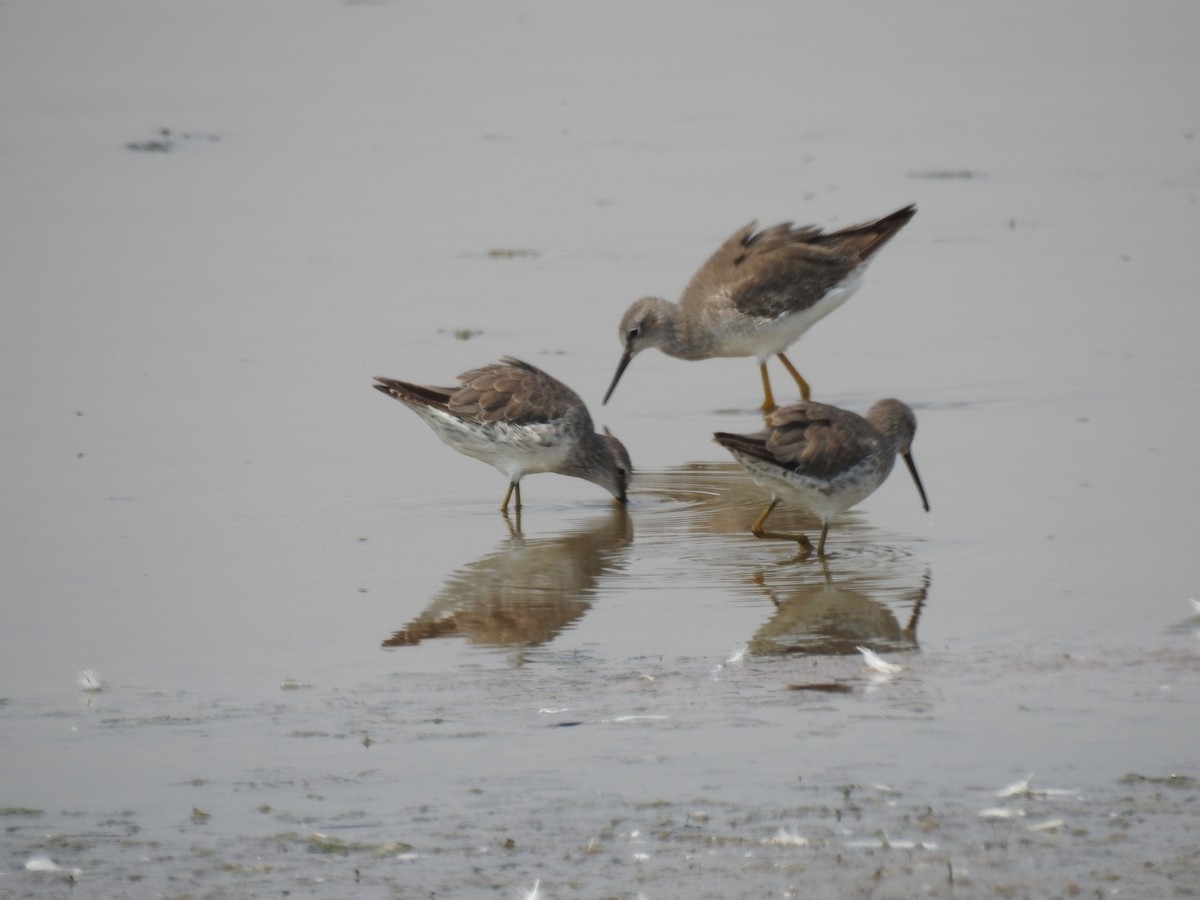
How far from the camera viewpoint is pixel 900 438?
9.40 m

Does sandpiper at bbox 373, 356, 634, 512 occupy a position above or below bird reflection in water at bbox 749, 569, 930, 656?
above

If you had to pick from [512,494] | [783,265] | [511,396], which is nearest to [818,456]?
[511,396]

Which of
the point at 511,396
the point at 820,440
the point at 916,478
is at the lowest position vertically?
the point at 916,478

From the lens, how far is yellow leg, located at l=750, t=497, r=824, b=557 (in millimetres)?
9094

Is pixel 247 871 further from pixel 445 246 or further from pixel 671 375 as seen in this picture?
pixel 445 246

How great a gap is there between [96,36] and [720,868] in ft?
68.8

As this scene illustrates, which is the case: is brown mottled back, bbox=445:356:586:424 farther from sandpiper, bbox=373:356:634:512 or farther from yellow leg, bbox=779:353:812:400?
yellow leg, bbox=779:353:812:400

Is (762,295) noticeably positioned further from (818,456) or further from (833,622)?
(833,622)

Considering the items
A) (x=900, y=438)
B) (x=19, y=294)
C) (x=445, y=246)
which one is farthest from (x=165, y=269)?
(x=900, y=438)

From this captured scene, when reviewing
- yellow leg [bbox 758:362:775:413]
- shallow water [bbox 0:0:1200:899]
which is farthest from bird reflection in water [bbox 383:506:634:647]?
yellow leg [bbox 758:362:775:413]

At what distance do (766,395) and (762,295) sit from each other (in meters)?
0.74

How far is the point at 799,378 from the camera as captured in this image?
12.4 m

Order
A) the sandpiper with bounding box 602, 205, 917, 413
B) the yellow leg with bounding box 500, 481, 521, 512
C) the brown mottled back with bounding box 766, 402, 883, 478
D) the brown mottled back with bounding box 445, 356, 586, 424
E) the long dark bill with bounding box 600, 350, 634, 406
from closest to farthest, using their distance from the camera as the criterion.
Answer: the brown mottled back with bounding box 766, 402, 883, 478, the yellow leg with bounding box 500, 481, 521, 512, the brown mottled back with bounding box 445, 356, 586, 424, the long dark bill with bounding box 600, 350, 634, 406, the sandpiper with bounding box 602, 205, 917, 413

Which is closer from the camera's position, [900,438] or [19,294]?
[900,438]
